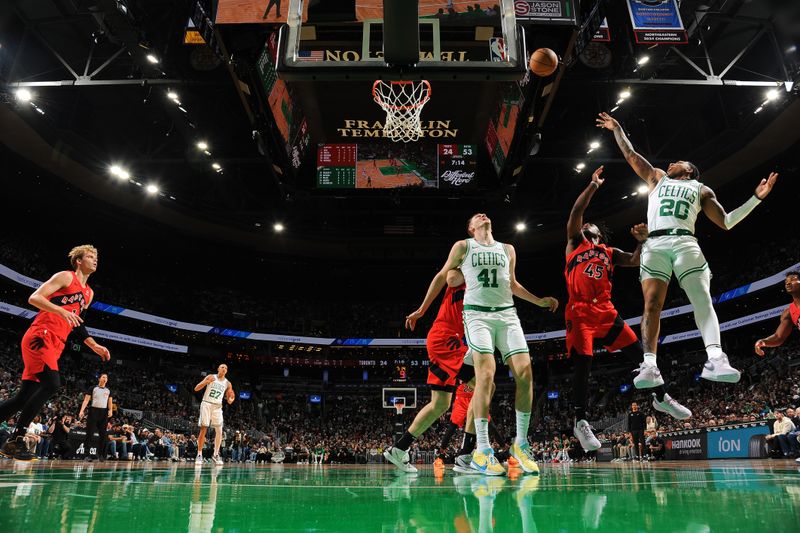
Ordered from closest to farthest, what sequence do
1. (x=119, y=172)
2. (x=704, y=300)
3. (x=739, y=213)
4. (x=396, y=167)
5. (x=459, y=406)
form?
(x=704, y=300) < (x=739, y=213) < (x=459, y=406) < (x=396, y=167) < (x=119, y=172)

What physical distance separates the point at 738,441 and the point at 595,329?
11.0 metres

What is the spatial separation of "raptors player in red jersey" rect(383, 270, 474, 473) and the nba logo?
2.70 m

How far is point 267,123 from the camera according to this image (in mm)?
11633

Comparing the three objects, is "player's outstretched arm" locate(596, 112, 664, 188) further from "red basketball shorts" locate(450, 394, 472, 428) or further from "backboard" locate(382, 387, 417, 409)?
"backboard" locate(382, 387, 417, 409)

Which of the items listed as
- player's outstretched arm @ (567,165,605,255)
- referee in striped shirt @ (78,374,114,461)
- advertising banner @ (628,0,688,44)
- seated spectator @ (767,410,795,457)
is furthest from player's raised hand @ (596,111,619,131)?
referee in striped shirt @ (78,374,114,461)

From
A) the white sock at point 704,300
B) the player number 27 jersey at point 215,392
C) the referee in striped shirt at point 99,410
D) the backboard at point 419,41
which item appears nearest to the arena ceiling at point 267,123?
the backboard at point 419,41

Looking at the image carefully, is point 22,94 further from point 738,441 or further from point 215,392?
point 738,441

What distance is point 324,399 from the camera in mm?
37906

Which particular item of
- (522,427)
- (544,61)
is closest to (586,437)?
(522,427)

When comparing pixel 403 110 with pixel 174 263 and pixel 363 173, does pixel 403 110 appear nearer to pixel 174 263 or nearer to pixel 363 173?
pixel 363 173

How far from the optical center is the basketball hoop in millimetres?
10391

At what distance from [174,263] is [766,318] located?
30818mm

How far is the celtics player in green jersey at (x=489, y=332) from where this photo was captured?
4648 mm

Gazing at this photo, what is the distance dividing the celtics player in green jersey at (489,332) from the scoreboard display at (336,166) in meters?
7.83
